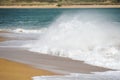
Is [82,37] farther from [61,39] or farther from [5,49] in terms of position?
[5,49]

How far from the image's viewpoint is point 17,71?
1235cm

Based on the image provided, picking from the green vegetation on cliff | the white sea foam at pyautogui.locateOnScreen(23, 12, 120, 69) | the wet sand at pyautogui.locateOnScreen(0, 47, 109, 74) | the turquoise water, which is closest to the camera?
the wet sand at pyautogui.locateOnScreen(0, 47, 109, 74)

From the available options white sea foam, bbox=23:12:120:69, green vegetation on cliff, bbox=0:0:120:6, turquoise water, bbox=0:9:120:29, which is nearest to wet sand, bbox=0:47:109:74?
white sea foam, bbox=23:12:120:69

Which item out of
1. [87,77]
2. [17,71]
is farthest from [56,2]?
[87,77]

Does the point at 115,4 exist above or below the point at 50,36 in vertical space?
below

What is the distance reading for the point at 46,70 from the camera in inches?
501

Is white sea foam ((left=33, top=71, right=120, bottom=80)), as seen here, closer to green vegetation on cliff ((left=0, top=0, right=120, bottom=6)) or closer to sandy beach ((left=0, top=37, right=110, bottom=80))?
sandy beach ((left=0, top=37, right=110, bottom=80))

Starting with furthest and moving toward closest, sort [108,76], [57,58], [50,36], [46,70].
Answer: [50,36]
[57,58]
[46,70]
[108,76]

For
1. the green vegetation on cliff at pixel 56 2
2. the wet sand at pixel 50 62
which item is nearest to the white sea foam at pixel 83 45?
the wet sand at pixel 50 62

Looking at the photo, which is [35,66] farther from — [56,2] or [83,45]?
[56,2]

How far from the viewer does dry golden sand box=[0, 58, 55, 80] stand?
37.6 ft

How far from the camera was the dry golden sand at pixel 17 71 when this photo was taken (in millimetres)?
11445

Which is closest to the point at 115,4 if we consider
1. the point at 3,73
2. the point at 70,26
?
the point at 70,26

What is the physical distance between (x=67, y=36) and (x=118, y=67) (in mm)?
6579
